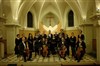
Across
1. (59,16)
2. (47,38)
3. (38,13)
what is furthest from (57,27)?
(47,38)

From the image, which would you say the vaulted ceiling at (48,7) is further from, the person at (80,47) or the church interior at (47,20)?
the person at (80,47)

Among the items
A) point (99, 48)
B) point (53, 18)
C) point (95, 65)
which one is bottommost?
point (95, 65)

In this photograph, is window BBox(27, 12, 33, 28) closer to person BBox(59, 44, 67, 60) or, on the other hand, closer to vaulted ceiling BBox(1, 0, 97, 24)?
vaulted ceiling BBox(1, 0, 97, 24)

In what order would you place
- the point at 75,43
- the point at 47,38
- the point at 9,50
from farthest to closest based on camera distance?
the point at 9,50 < the point at 47,38 < the point at 75,43

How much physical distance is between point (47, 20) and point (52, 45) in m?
10.6

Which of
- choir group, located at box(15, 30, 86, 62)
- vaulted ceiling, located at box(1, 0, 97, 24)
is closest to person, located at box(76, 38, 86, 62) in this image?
choir group, located at box(15, 30, 86, 62)

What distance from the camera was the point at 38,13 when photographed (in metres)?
22.2

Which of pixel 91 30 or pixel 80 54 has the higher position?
pixel 91 30

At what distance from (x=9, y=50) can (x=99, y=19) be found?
7972 millimetres

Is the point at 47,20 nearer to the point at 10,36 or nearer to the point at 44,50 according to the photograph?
the point at 10,36

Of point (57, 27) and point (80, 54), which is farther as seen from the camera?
point (57, 27)

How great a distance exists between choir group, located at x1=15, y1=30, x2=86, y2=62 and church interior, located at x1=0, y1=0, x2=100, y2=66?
62 cm

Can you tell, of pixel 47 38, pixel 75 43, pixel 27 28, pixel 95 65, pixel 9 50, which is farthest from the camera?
pixel 27 28

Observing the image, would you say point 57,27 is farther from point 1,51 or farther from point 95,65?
point 95,65
